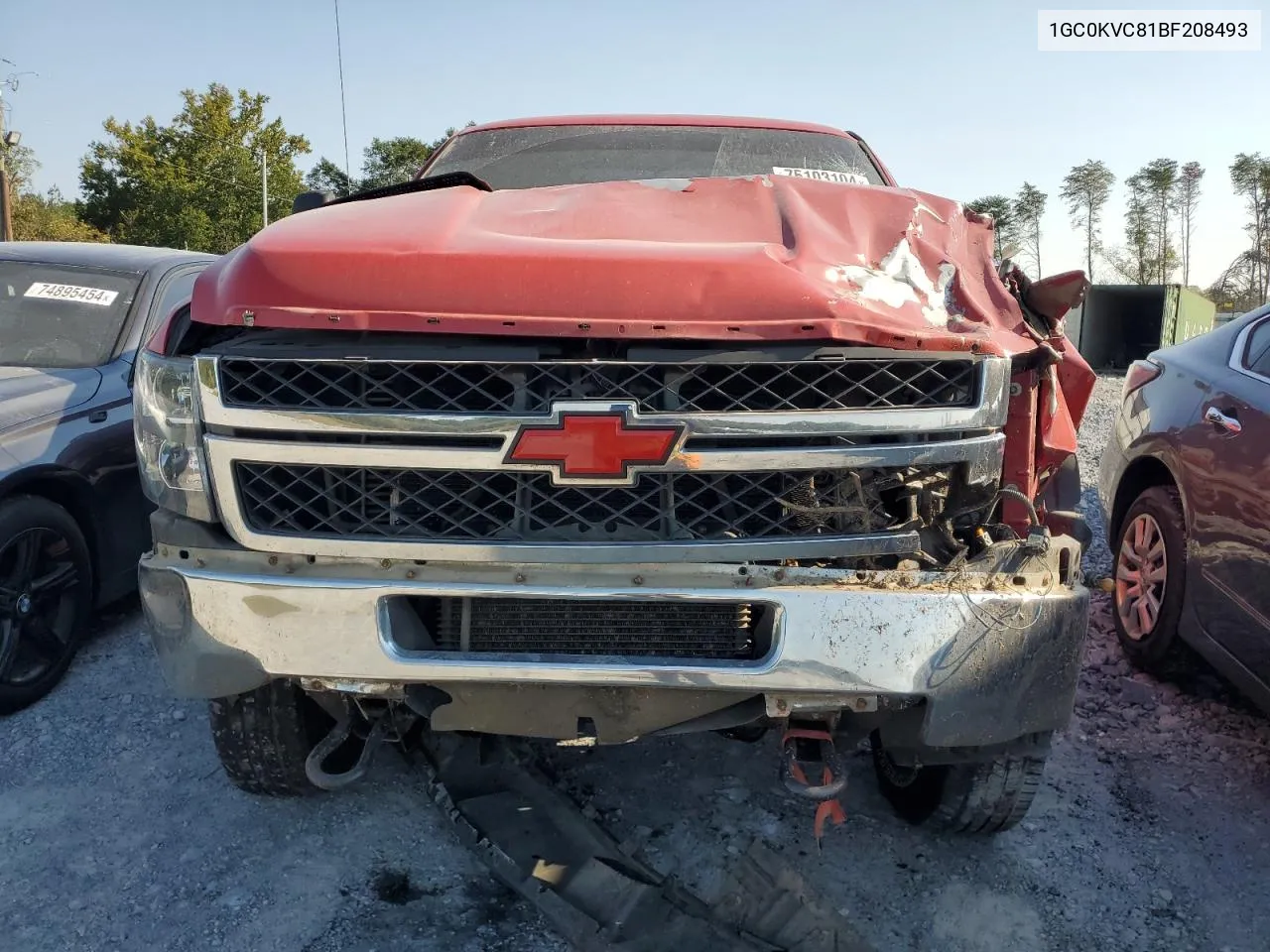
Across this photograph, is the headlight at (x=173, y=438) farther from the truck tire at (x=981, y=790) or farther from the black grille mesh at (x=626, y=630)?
the truck tire at (x=981, y=790)

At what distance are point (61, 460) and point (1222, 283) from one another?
52.7m

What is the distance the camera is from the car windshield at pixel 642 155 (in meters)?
3.52

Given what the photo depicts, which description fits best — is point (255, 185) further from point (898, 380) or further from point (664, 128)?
point (898, 380)

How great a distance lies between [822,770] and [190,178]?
35.1 m

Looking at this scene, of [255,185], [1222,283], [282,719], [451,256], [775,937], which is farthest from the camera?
[1222,283]

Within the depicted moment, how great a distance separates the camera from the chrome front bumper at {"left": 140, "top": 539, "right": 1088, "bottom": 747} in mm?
1987

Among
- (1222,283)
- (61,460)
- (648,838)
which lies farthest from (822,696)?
(1222,283)

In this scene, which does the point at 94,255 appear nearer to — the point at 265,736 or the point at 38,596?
the point at 38,596

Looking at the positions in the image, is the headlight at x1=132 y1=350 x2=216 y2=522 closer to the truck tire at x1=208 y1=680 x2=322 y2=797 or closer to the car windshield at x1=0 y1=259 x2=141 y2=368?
the truck tire at x1=208 y1=680 x2=322 y2=797

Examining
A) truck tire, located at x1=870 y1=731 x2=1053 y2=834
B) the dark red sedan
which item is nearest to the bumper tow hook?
truck tire, located at x1=870 y1=731 x2=1053 y2=834

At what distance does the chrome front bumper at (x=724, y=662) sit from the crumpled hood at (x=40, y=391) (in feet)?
6.15

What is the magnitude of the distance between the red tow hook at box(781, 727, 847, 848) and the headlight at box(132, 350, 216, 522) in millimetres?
1464

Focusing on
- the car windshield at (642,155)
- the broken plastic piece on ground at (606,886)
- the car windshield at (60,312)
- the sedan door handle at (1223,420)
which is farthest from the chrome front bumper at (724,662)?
the car windshield at (60,312)

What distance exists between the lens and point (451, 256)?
202 centimetres
